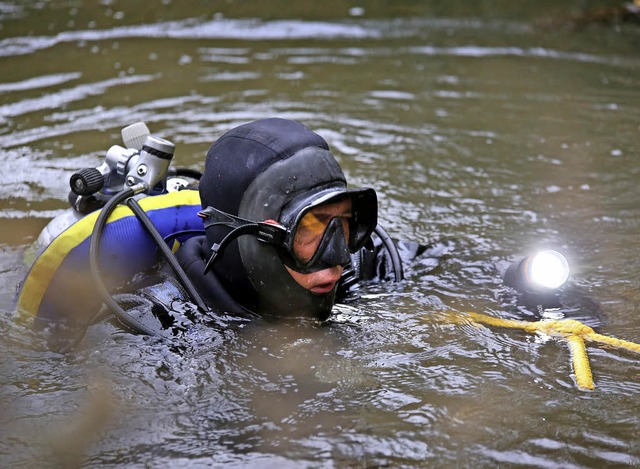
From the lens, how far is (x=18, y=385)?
321 centimetres

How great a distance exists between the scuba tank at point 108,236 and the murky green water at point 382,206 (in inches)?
7.4

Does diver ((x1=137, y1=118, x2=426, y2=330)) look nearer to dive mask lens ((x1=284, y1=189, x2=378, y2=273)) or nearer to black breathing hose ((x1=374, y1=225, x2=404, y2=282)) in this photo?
dive mask lens ((x1=284, y1=189, x2=378, y2=273))

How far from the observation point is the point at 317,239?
3.21 m

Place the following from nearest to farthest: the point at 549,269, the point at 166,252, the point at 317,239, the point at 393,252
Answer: the point at 317,239 < the point at 166,252 < the point at 549,269 < the point at 393,252

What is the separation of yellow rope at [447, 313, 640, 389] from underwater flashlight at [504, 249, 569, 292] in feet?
0.62

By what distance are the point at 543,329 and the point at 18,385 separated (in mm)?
2119

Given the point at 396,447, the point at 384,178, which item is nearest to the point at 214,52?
the point at 384,178

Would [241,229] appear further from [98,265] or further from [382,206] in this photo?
[382,206]

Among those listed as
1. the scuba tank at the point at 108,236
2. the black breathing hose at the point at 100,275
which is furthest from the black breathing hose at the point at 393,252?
the black breathing hose at the point at 100,275

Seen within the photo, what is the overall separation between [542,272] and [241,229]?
141cm

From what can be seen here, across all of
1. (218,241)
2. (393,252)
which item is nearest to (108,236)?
(218,241)

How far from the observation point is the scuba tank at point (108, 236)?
341cm

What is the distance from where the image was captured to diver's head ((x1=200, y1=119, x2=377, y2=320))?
3154 millimetres

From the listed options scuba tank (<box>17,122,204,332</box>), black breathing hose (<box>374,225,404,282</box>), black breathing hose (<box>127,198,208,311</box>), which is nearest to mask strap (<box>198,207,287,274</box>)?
black breathing hose (<box>127,198,208,311</box>)
